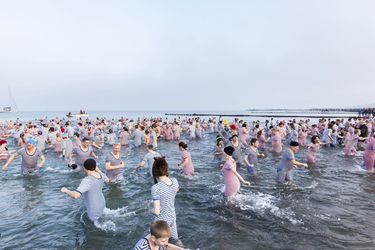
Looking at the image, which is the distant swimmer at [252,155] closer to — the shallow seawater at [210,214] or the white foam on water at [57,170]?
the shallow seawater at [210,214]

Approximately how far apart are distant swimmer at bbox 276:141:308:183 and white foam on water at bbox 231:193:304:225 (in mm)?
1161

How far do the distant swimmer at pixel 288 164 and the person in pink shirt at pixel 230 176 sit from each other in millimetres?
2344

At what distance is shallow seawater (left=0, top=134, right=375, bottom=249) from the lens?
6.88 m

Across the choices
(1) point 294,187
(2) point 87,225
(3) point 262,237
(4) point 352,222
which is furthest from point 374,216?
(2) point 87,225

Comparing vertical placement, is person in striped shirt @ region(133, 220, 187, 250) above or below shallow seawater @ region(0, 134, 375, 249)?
above

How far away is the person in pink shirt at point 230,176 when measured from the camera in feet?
26.6

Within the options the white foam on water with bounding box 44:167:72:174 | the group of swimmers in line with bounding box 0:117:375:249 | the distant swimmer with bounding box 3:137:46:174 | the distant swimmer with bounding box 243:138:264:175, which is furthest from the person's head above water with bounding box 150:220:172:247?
the white foam on water with bounding box 44:167:72:174

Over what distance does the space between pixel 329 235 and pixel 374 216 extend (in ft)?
7.45

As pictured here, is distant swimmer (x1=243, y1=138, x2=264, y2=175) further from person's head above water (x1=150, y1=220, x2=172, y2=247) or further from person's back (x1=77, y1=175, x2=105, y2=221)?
person's head above water (x1=150, y1=220, x2=172, y2=247)

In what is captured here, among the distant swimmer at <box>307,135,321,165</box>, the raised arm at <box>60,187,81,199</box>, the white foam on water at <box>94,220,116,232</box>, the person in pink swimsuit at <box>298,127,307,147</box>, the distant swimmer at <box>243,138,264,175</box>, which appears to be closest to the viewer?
the raised arm at <box>60,187,81,199</box>

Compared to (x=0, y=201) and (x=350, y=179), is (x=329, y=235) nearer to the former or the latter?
(x=350, y=179)

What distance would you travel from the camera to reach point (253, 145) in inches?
468

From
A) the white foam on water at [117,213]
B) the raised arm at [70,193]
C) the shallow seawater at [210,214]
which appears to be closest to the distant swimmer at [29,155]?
the shallow seawater at [210,214]

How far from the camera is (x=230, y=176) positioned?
336 inches
